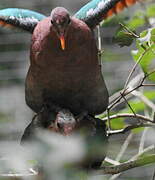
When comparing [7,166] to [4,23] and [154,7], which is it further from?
[154,7]

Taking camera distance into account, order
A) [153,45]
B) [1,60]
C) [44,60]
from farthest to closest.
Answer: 1. [1,60]
2. [44,60]
3. [153,45]

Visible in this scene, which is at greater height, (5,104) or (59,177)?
(59,177)

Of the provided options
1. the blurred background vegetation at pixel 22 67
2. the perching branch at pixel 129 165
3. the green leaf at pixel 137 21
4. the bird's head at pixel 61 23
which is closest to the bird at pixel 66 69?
the bird's head at pixel 61 23

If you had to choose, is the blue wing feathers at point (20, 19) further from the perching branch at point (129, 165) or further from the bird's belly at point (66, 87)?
the perching branch at point (129, 165)

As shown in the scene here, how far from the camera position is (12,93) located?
2463 millimetres

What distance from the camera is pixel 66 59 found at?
108 cm

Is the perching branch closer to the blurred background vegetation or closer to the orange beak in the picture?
the orange beak

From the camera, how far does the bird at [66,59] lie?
1083mm

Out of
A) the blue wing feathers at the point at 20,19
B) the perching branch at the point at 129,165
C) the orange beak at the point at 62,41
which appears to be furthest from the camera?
the blue wing feathers at the point at 20,19

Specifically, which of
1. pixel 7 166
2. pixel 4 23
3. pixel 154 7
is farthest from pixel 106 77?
pixel 7 166

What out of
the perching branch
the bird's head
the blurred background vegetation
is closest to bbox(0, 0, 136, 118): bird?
the bird's head

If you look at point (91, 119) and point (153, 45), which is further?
point (91, 119)

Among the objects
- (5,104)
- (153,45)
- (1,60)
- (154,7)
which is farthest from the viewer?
(1,60)

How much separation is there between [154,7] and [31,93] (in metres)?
0.53
